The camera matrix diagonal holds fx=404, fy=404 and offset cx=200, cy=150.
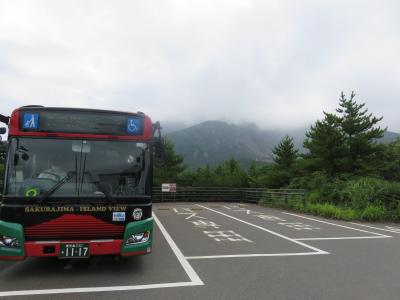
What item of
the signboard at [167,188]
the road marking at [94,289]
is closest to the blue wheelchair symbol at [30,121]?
the road marking at [94,289]

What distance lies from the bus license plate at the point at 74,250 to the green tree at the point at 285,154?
1594 inches

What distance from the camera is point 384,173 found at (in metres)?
28.5

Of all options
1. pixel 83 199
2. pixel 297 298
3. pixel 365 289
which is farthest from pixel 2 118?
pixel 365 289

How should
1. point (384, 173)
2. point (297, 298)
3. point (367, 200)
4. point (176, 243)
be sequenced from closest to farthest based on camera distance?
1. point (297, 298)
2. point (176, 243)
3. point (367, 200)
4. point (384, 173)

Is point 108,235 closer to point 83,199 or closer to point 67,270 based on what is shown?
point 83,199

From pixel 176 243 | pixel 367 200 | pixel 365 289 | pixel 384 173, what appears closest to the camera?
pixel 365 289

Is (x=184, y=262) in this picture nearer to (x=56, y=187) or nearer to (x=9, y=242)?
(x=56, y=187)

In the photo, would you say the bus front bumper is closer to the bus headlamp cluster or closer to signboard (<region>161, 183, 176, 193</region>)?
the bus headlamp cluster

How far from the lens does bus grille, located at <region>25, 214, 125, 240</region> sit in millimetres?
6016

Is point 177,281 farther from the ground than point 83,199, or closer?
closer

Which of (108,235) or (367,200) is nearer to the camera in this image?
(108,235)

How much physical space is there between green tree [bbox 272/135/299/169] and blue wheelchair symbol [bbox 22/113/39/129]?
40.4 meters

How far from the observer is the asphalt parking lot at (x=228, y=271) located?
17.7 ft

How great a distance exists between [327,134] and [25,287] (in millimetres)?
27630
